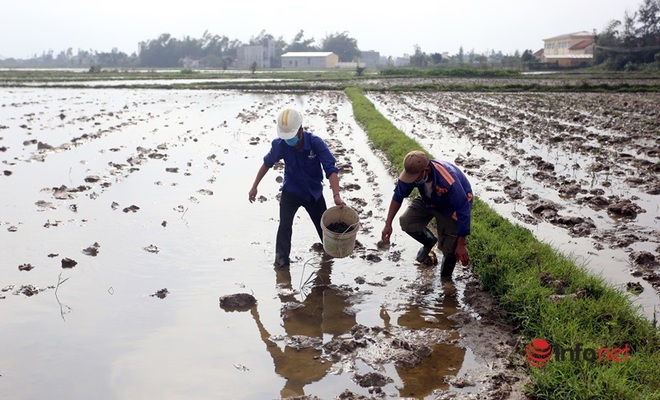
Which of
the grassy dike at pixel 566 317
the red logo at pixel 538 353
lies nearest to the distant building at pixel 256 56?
the grassy dike at pixel 566 317

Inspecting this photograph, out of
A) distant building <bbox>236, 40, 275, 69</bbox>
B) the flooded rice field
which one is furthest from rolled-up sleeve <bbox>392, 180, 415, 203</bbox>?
distant building <bbox>236, 40, 275, 69</bbox>

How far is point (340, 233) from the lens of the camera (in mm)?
4996

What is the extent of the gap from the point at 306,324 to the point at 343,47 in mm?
102350

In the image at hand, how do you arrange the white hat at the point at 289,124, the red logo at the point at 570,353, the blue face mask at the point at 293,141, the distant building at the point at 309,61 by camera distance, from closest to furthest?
the red logo at the point at 570,353, the white hat at the point at 289,124, the blue face mask at the point at 293,141, the distant building at the point at 309,61

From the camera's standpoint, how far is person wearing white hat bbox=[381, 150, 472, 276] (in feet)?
15.1

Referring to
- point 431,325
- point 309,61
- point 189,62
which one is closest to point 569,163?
point 431,325

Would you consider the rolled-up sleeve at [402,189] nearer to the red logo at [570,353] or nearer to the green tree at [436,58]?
the red logo at [570,353]

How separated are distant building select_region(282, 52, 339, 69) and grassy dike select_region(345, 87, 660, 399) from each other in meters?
80.8

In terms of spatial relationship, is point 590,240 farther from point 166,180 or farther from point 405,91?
point 405,91

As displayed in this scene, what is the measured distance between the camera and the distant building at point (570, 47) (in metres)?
63.5

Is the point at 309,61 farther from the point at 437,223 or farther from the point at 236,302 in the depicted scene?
the point at 236,302

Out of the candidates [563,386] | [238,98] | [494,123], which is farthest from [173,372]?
[238,98]

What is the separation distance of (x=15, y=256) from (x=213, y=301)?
89.3 inches

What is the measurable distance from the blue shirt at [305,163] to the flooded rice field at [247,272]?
→ 0.76 m
